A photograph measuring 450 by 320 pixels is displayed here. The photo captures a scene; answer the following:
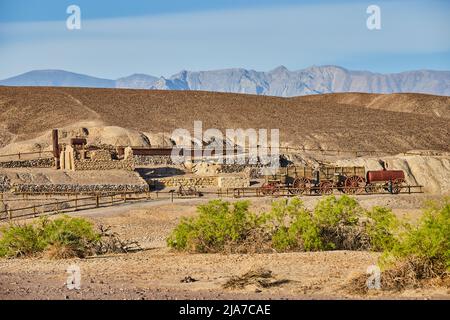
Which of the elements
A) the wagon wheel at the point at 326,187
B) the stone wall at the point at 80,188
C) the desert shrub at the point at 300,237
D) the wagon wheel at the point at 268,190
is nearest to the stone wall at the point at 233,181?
the wagon wheel at the point at 268,190

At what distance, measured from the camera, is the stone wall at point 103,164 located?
45406 mm

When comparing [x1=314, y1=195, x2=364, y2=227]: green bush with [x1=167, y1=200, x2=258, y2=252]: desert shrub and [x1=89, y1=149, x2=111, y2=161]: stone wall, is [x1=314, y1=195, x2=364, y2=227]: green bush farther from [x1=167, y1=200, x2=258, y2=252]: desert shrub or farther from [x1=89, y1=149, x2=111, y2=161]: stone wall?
[x1=89, y1=149, x2=111, y2=161]: stone wall

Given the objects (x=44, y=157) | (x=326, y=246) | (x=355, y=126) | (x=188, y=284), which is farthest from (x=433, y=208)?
(x=355, y=126)

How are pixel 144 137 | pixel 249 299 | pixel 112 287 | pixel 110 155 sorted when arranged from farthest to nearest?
pixel 144 137 → pixel 110 155 → pixel 112 287 → pixel 249 299

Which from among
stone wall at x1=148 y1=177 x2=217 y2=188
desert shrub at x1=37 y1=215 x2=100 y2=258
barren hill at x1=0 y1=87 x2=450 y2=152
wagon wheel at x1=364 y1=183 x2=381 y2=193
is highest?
barren hill at x1=0 y1=87 x2=450 y2=152

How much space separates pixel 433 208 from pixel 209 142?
5090cm

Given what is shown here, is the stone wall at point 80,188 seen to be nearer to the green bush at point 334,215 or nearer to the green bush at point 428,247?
the green bush at point 334,215

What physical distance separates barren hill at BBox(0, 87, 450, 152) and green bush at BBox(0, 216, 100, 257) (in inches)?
2130

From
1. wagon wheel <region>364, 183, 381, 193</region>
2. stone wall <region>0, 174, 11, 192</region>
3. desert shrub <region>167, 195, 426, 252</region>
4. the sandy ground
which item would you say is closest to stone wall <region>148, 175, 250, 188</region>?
wagon wheel <region>364, 183, 381, 193</region>

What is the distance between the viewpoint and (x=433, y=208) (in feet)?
52.2

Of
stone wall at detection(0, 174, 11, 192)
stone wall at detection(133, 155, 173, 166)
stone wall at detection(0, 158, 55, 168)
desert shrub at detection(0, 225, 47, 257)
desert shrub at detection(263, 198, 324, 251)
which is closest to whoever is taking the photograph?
desert shrub at detection(263, 198, 324, 251)

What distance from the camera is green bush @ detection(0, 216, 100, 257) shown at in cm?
1972
